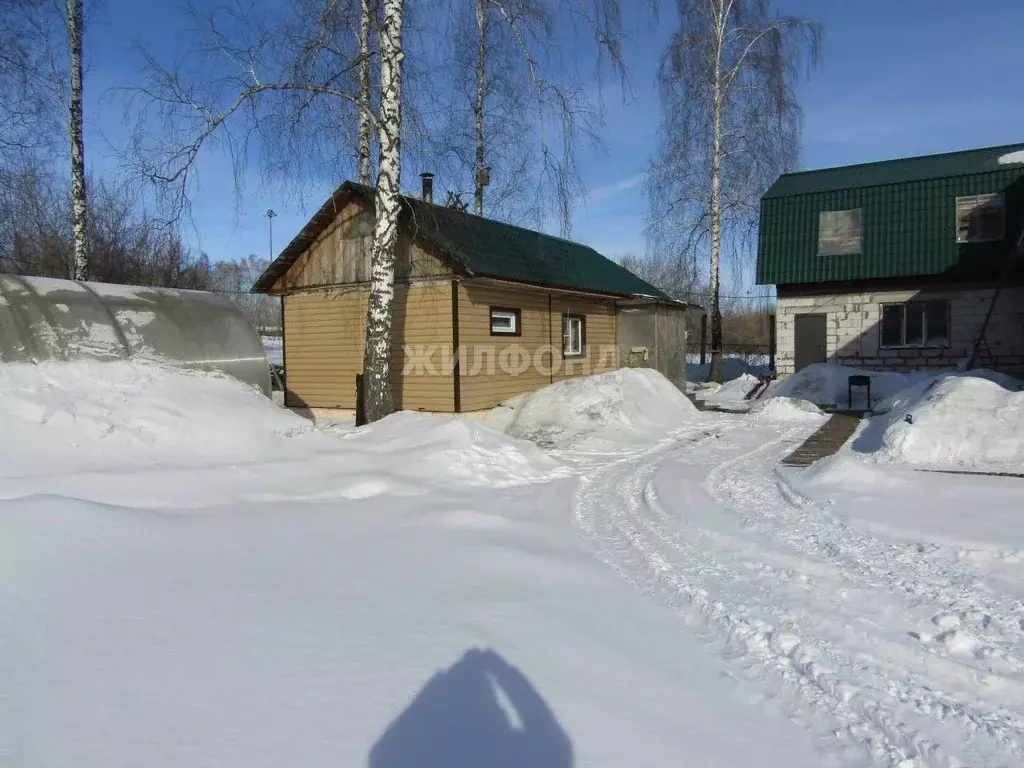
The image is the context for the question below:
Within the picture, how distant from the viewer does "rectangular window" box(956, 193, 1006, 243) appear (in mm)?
17641

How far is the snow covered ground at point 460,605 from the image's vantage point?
2.68 m

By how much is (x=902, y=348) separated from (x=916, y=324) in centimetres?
87

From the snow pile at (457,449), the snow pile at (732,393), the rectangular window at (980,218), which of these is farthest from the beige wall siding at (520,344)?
the rectangular window at (980,218)

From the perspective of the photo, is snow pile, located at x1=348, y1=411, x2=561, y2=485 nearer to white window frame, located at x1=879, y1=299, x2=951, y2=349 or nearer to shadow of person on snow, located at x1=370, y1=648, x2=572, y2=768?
shadow of person on snow, located at x1=370, y1=648, x2=572, y2=768

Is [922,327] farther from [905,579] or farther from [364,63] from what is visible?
[905,579]

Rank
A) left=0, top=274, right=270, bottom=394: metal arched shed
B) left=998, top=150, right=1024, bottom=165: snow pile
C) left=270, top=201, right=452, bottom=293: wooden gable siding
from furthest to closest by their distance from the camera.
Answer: left=998, top=150, right=1024, bottom=165: snow pile, left=270, top=201, right=452, bottom=293: wooden gable siding, left=0, top=274, right=270, bottom=394: metal arched shed

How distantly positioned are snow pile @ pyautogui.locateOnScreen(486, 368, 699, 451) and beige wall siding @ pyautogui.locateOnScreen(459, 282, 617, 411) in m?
0.59

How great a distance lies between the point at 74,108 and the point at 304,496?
40.4 feet

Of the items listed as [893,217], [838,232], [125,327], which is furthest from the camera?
[838,232]

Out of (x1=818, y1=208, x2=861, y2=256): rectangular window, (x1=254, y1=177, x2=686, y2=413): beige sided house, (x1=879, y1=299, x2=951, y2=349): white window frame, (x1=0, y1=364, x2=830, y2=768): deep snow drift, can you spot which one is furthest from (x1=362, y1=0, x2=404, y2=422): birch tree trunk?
(x1=879, y1=299, x2=951, y2=349): white window frame

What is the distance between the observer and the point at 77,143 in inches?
525

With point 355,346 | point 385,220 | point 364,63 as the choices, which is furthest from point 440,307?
point 364,63

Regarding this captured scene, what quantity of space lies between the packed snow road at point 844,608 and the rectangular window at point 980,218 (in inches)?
573

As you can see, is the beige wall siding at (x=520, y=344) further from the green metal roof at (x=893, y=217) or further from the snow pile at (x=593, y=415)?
the green metal roof at (x=893, y=217)
